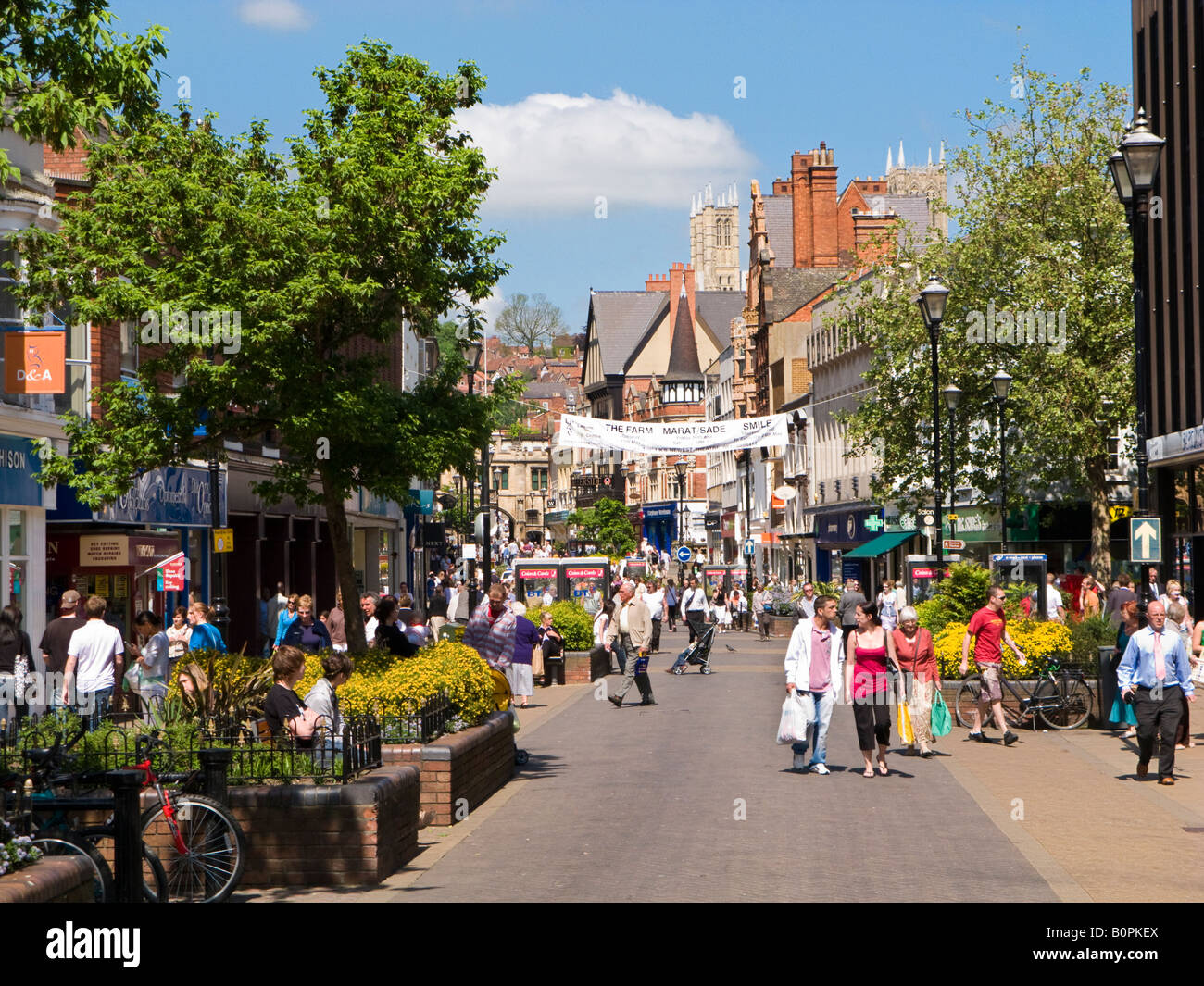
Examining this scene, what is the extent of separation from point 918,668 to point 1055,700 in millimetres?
3548

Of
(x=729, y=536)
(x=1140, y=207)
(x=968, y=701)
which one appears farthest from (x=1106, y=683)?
(x=729, y=536)

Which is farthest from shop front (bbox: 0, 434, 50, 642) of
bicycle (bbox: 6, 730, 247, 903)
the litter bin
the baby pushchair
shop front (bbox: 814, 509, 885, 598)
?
shop front (bbox: 814, 509, 885, 598)

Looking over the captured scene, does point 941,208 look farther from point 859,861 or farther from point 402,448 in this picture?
point 859,861

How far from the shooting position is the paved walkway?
10344mm

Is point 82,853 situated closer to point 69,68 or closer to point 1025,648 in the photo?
point 69,68

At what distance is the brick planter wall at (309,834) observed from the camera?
416 inches

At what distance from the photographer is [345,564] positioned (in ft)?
54.7

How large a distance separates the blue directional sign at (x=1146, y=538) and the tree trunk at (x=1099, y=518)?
70.9 feet

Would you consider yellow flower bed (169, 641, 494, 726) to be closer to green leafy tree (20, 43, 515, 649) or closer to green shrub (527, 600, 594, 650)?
green leafy tree (20, 43, 515, 649)

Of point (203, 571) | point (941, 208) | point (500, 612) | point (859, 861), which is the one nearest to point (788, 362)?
point (941, 208)

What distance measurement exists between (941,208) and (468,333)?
25002mm

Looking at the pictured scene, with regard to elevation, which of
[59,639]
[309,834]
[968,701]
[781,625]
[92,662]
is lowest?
[781,625]

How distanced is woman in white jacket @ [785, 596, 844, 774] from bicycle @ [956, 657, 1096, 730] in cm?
442

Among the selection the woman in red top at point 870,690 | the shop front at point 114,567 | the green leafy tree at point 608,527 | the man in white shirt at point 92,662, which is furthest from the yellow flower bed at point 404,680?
the green leafy tree at point 608,527
